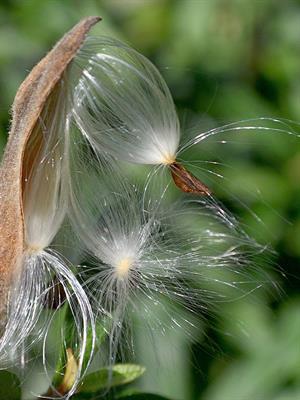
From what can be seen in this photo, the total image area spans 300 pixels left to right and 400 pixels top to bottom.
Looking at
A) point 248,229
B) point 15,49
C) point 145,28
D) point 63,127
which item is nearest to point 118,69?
point 63,127

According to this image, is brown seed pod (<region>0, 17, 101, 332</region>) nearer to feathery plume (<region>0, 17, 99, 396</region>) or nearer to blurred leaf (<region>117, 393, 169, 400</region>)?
feathery plume (<region>0, 17, 99, 396</region>)

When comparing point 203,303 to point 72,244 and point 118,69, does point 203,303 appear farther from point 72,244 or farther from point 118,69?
point 118,69

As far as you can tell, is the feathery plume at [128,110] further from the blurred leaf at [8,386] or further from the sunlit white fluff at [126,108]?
the blurred leaf at [8,386]

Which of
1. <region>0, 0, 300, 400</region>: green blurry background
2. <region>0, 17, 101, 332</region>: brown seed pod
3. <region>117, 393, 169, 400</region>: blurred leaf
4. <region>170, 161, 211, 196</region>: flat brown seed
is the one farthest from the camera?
<region>0, 0, 300, 400</region>: green blurry background

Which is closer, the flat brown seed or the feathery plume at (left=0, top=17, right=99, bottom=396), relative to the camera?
the feathery plume at (left=0, top=17, right=99, bottom=396)

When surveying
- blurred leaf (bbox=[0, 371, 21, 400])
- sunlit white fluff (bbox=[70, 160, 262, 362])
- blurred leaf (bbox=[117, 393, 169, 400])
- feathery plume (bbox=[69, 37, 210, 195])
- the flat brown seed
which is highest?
feathery plume (bbox=[69, 37, 210, 195])

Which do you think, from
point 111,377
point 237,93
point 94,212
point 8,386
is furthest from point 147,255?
point 237,93

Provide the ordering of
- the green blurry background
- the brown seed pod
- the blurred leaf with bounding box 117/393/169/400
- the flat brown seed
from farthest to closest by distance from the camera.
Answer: the green blurry background
the blurred leaf with bounding box 117/393/169/400
the flat brown seed
the brown seed pod

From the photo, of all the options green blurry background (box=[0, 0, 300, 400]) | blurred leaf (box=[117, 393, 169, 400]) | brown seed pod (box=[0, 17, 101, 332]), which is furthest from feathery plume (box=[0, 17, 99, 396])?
green blurry background (box=[0, 0, 300, 400])
